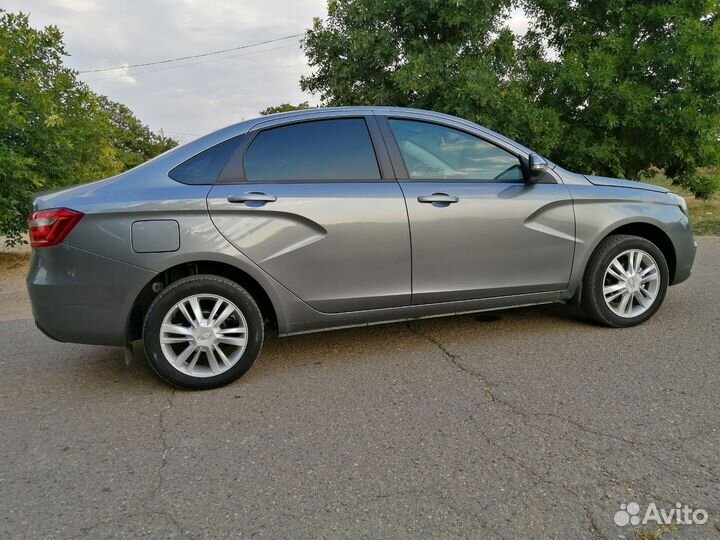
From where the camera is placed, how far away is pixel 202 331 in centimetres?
348

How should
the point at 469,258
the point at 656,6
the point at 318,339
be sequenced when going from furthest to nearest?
the point at 656,6, the point at 318,339, the point at 469,258

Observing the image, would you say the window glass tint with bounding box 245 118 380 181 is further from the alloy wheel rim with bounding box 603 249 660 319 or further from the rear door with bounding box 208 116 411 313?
the alloy wheel rim with bounding box 603 249 660 319

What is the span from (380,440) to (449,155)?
85.1 inches

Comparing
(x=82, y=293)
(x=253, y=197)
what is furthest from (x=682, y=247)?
(x=82, y=293)

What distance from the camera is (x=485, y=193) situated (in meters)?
4.00

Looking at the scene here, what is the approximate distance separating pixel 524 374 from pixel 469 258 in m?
0.87

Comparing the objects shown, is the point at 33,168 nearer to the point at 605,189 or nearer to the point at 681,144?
the point at 605,189

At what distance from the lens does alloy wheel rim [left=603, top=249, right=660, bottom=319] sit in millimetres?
4367

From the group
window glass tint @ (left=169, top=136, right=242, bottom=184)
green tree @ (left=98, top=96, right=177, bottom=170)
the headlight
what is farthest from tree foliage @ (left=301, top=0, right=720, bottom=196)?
green tree @ (left=98, top=96, right=177, bottom=170)

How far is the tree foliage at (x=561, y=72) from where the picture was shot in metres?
10.2

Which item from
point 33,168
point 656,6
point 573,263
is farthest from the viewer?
point 656,6

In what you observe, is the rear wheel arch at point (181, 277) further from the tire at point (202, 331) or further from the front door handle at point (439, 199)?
the front door handle at point (439, 199)

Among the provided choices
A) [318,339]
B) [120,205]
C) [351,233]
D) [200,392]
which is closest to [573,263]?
[351,233]

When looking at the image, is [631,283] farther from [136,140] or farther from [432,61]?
[136,140]
